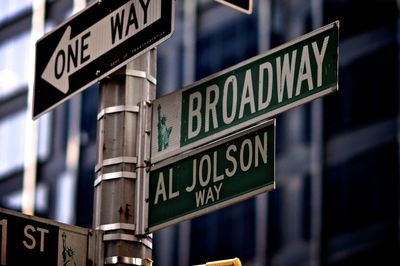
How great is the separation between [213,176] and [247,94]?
1.63 ft

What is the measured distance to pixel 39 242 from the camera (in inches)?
261

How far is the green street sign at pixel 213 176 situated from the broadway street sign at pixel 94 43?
2.24ft

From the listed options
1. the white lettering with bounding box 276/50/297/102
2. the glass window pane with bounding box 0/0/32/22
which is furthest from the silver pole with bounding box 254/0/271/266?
the white lettering with bounding box 276/50/297/102

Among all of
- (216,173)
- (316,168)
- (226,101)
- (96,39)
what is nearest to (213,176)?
(216,173)

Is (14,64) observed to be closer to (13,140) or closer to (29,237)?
(13,140)

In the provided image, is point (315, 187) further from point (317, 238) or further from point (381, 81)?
point (381, 81)

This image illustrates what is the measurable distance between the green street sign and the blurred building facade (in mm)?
30036

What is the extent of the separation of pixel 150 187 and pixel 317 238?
30614mm

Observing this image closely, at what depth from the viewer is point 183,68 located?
4088 cm

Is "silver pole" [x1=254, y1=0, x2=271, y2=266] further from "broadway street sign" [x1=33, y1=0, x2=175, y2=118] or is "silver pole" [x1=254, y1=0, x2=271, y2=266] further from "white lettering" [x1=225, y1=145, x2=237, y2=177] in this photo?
"white lettering" [x1=225, y1=145, x2=237, y2=177]

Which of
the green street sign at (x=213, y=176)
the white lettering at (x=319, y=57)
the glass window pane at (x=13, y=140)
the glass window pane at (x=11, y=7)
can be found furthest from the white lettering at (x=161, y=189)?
the glass window pane at (x=11, y=7)

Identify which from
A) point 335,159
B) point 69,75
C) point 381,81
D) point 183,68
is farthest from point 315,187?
point 69,75

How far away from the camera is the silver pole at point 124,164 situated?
679 cm

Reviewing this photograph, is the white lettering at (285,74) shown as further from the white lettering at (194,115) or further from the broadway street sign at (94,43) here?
the broadway street sign at (94,43)
